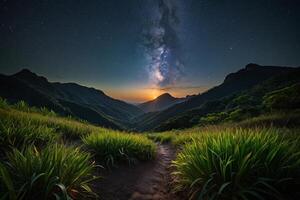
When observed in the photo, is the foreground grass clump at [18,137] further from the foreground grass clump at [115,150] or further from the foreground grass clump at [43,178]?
the foreground grass clump at [43,178]

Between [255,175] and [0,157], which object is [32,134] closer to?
[0,157]

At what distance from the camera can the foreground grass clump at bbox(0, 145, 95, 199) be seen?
99.7 inches

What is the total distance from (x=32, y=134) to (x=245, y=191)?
5.56 meters

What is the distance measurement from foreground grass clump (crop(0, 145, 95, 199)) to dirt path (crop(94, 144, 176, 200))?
0.70 m

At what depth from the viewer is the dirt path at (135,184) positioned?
4.05 metres

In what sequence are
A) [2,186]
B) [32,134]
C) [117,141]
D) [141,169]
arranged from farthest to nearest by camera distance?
[117,141], [141,169], [32,134], [2,186]

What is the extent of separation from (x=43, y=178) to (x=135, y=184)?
246 centimetres

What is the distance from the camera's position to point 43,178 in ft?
9.09

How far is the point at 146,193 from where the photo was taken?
14.1ft

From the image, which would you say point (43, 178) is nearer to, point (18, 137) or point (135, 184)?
point (135, 184)

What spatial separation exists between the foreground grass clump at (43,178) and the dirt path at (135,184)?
2.31ft

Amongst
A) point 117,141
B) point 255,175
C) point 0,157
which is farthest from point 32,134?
point 255,175

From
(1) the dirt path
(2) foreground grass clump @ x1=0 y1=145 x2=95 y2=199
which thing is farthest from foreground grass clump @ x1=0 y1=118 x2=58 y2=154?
(1) the dirt path

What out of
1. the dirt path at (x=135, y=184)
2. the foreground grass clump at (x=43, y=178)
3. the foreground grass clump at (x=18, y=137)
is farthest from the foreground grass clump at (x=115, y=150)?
the foreground grass clump at (x=43, y=178)
